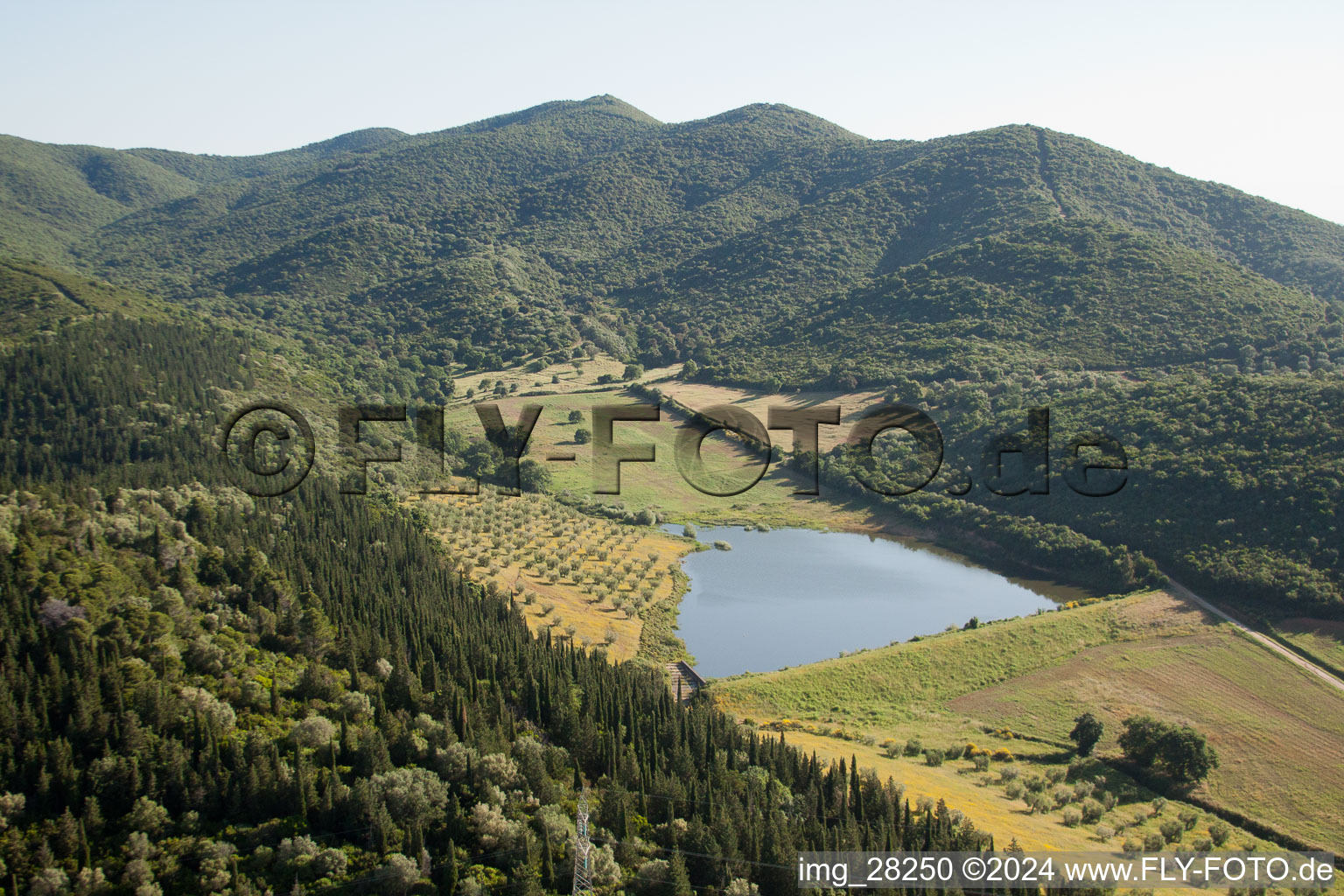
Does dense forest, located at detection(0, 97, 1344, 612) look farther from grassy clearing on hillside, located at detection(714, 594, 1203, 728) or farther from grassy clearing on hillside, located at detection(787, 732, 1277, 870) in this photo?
grassy clearing on hillside, located at detection(787, 732, 1277, 870)

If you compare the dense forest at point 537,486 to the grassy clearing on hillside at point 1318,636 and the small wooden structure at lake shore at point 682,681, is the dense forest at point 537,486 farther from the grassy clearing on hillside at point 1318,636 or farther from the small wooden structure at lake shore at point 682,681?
the small wooden structure at lake shore at point 682,681

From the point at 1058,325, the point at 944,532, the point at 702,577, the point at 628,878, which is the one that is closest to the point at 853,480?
the point at 944,532

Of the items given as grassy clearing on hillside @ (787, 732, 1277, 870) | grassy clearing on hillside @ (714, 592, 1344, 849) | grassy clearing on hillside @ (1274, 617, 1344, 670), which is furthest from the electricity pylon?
grassy clearing on hillside @ (1274, 617, 1344, 670)

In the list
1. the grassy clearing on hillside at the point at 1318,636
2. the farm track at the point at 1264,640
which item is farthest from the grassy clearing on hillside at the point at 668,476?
the grassy clearing on hillside at the point at 1318,636

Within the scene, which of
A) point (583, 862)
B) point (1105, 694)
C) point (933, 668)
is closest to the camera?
point (583, 862)

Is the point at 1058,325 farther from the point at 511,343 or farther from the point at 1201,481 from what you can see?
the point at 511,343

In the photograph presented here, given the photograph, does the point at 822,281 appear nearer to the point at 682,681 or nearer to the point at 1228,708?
the point at 682,681

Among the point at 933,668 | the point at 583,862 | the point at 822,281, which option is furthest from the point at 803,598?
the point at 822,281
